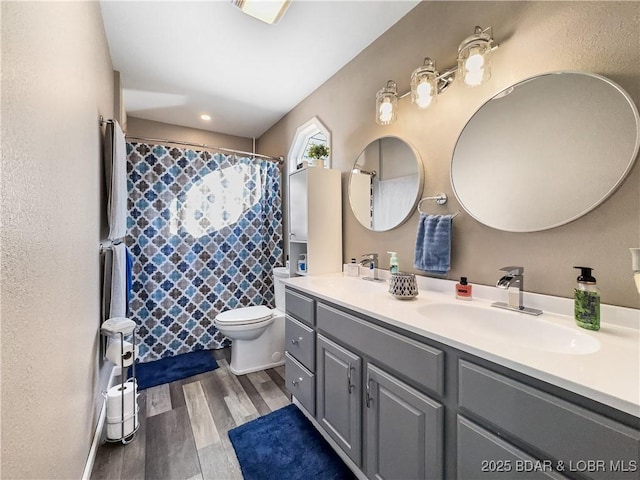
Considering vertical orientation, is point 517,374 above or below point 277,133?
below

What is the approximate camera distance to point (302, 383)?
1556 mm

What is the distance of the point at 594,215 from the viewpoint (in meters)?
0.94

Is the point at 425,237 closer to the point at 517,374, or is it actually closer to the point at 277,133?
the point at 517,374

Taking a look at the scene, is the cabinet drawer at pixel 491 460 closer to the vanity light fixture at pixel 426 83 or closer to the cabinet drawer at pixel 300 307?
the cabinet drawer at pixel 300 307

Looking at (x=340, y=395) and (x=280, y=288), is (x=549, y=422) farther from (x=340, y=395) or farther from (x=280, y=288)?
(x=280, y=288)

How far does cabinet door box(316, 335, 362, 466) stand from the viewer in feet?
3.80

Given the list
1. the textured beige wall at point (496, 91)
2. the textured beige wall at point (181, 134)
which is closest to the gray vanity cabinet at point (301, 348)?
the textured beige wall at point (496, 91)

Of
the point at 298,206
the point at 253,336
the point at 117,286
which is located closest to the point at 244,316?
the point at 253,336

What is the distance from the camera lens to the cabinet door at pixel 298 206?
2.03 m

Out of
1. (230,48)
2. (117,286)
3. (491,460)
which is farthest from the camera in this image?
(230,48)

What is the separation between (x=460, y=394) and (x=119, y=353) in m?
1.74

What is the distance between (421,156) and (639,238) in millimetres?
939

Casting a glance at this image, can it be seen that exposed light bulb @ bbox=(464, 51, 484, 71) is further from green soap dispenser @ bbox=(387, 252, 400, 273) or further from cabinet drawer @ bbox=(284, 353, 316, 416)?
cabinet drawer @ bbox=(284, 353, 316, 416)

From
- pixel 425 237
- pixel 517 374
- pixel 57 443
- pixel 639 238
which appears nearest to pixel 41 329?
pixel 57 443
